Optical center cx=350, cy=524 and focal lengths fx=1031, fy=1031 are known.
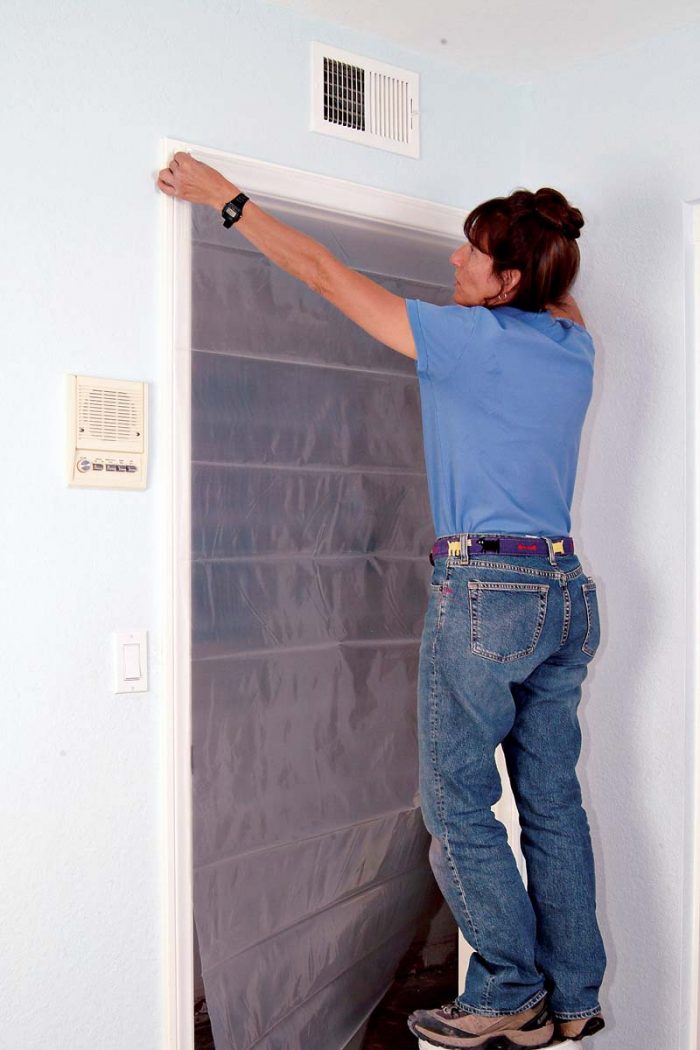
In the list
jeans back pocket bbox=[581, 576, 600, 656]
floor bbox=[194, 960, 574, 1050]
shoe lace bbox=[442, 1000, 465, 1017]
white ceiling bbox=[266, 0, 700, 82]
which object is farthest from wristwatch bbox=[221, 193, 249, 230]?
floor bbox=[194, 960, 574, 1050]

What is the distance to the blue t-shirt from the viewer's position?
185cm

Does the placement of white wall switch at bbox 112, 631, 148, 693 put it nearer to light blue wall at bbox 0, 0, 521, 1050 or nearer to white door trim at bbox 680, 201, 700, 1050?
light blue wall at bbox 0, 0, 521, 1050

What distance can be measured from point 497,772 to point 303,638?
1.90ft

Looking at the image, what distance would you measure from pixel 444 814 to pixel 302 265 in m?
1.04

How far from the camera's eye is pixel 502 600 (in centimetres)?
182

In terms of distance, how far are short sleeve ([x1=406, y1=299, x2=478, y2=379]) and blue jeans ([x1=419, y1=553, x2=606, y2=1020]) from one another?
0.37 meters

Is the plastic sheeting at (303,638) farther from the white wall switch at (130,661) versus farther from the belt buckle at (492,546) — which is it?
the belt buckle at (492,546)

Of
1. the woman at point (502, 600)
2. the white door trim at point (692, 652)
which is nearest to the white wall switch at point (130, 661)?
the woman at point (502, 600)

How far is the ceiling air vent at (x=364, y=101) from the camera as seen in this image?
227 centimetres

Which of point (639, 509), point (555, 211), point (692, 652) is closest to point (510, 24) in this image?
point (555, 211)

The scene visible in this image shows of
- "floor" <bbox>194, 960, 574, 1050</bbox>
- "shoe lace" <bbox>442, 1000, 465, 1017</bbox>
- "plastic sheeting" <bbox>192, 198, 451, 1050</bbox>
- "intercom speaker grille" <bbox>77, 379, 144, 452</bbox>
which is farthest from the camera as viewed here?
"floor" <bbox>194, 960, 574, 1050</bbox>

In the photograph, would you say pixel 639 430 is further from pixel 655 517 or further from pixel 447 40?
pixel 447 40

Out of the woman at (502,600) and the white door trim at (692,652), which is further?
the white door trim at (692,652)

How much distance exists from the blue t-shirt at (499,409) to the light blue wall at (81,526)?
562 millimetres
